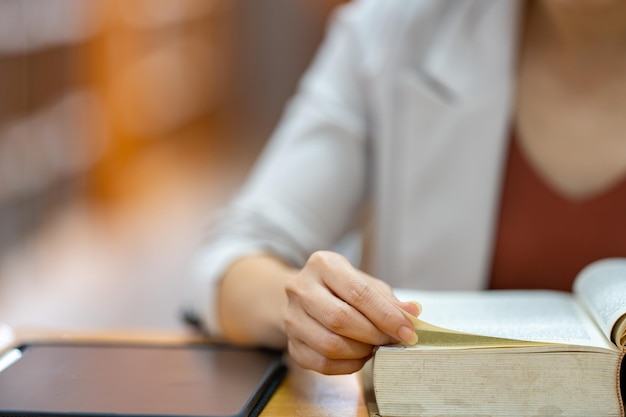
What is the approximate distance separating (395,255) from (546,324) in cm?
46

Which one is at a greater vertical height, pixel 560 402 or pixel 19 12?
pixel 19 12

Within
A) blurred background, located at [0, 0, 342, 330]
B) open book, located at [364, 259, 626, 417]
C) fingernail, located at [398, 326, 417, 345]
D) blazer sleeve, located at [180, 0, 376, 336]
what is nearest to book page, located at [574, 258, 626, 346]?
open book, located at [364, 259, 626, 417]

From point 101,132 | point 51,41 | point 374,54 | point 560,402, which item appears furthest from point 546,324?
point 101,132

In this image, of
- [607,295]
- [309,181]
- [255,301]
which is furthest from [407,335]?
[309,181]

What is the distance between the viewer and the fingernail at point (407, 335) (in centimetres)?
59

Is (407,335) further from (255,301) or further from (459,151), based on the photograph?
(459,151)

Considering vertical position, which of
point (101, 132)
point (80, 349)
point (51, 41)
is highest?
point (51, 41)

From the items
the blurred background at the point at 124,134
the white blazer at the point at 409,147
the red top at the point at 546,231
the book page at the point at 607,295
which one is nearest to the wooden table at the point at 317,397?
the book page at the point at 607,295

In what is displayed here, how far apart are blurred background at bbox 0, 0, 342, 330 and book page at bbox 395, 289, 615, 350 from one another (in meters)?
1.41

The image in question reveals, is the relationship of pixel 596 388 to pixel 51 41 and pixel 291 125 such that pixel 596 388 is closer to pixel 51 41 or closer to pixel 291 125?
pixel 291 125

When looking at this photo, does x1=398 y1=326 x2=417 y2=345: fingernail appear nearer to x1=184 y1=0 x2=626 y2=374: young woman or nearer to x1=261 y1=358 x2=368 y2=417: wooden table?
x1=261 y1=358 x2=368 y2=417: wooden table

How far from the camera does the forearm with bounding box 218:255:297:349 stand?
84 cm

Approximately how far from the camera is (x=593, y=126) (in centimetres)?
104

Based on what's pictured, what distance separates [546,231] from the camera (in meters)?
1.04
